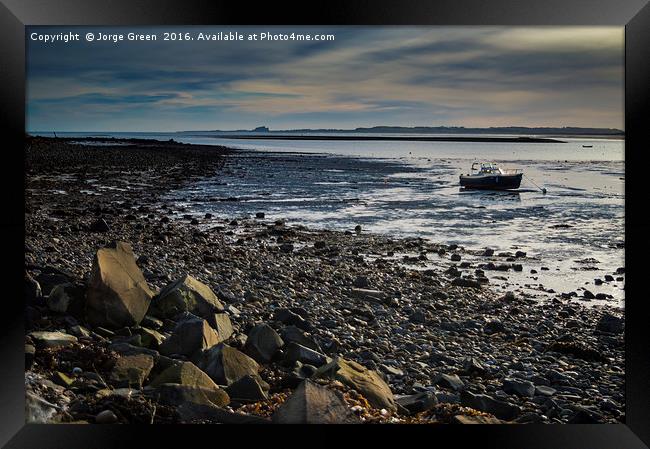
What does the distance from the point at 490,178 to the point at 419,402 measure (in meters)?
3.76

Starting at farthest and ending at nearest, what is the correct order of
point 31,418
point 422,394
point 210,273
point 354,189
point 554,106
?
point 354,189
point 210,273
point 554,106
point 422,394
point 31,418

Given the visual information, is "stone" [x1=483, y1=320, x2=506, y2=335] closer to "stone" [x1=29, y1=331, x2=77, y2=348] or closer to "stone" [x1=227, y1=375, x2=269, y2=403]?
"stone" [x1=227, y1=375, x2=269, y2=403]

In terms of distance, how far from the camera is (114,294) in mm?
6371

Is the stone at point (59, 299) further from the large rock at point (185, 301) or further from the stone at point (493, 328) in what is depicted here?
the stone at point (493, 328)

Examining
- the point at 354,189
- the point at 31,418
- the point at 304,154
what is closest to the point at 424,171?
the point at 354,189

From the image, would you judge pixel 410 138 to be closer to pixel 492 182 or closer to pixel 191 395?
pixel 492 182

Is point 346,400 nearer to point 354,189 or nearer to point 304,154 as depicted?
point 354,189

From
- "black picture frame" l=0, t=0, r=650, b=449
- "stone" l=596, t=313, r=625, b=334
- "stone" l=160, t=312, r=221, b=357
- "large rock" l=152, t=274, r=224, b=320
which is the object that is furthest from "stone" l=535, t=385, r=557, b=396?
"large rock" l=152, t=274, r=224, b=320

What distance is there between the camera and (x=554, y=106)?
7777mm
